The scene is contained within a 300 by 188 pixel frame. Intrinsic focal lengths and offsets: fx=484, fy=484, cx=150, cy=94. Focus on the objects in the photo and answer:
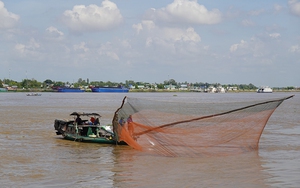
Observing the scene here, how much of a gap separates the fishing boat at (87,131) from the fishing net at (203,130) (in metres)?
2.11

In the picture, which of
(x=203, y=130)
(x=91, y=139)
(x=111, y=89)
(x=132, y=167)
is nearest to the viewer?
(x=132, y=167)

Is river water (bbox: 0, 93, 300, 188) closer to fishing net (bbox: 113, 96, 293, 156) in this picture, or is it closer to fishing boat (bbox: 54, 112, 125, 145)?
fishing boat (bbox: 54, 112, 125, 145)

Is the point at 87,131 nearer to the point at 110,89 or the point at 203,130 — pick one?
the point at 203,130

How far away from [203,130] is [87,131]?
631cm

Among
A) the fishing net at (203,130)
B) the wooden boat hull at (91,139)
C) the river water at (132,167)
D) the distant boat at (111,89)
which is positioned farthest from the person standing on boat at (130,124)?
the distant boat at (111,89)

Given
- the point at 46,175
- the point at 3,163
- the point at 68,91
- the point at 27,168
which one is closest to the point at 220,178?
the point at 46,175

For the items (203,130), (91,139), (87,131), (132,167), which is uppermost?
(203,130)

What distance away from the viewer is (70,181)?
1353 centimetres

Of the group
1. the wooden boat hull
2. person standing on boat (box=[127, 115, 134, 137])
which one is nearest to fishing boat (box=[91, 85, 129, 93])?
the wooden boat hull

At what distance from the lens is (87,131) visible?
21.6 m

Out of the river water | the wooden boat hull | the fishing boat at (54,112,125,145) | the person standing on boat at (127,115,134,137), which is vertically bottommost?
the river water

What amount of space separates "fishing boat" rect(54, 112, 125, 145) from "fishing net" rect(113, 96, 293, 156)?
6.92 feet

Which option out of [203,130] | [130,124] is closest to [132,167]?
[130,124]

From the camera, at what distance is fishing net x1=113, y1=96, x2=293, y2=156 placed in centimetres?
1722
